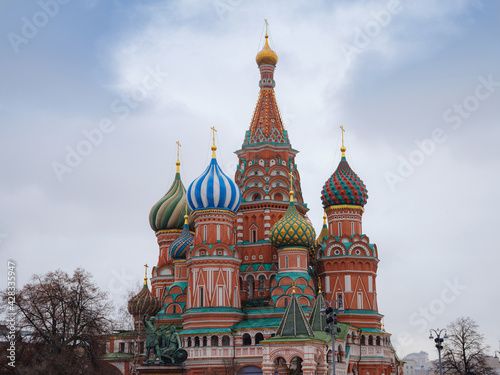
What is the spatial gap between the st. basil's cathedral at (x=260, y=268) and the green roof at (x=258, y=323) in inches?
2.8

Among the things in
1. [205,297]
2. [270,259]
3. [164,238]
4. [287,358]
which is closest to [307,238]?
[270,259]

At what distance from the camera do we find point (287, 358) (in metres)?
34.5

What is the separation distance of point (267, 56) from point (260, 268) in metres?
16.7

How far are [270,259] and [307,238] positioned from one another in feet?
13.3

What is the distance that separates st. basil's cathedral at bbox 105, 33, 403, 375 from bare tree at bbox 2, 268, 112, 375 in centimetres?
780

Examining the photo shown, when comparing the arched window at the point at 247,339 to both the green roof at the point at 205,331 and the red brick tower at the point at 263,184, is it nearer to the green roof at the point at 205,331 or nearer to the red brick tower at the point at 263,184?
the green roof at the point at 205,331

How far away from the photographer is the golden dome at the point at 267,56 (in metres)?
53.3

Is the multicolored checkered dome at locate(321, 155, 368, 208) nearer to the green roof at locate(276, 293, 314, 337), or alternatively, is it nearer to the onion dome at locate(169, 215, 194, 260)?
the onion dome at locate(169, 215, 194, 260)

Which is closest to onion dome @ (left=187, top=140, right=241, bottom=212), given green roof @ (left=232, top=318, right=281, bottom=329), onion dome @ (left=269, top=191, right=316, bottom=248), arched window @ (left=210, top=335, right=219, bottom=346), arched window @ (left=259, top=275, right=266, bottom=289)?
onion dome @ (left=269, top=191, right=316, bottom=248)

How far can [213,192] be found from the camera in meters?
45.4

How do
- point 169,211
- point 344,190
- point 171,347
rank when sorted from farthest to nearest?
point 169,211 < point 344,190 < point 171,347

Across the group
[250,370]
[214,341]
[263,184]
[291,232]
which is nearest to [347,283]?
[291,232]

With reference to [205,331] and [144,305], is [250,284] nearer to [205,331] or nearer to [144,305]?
[205,331]

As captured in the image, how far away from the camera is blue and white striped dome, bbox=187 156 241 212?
149ft
